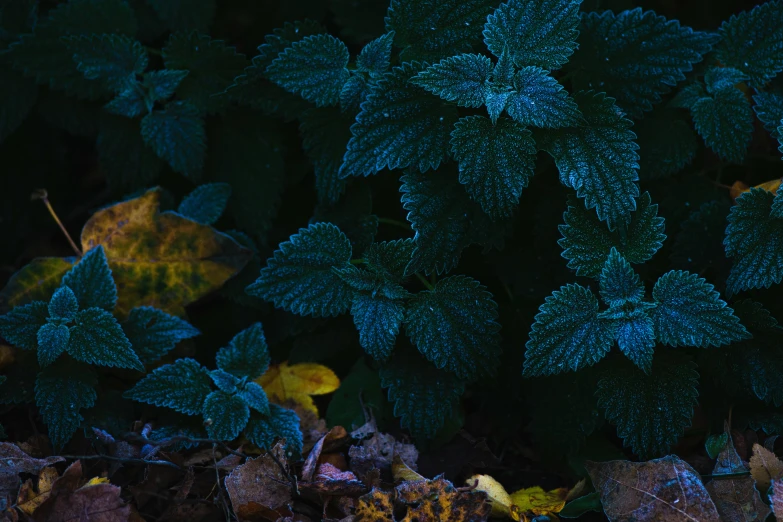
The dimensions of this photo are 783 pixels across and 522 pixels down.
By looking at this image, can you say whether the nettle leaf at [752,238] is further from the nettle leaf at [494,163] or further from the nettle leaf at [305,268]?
the nettle leaf at [305,268]

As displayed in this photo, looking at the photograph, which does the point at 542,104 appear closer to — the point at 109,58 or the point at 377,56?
the point at 377,56

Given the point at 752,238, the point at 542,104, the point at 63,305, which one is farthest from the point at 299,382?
the point at 752,238

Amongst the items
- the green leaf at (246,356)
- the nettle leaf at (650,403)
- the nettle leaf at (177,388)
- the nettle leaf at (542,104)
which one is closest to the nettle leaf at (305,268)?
the green leaf at (246,356)

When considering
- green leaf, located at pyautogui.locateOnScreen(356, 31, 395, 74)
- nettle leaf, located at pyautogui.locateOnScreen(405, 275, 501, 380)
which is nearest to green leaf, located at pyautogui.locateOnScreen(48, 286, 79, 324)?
nettle leaf, located at pyautogui.locateOnScreen(405, 275, 501, 380)

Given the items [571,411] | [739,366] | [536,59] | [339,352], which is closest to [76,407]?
[339,352]

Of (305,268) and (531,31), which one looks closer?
(531,31)

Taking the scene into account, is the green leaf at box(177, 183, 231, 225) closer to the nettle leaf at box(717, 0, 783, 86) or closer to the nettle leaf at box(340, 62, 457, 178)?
the nettle leaf at box(340, 62, 457, 178)

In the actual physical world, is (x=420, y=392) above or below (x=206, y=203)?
below

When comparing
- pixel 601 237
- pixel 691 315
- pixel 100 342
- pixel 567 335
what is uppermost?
pixel 601 237

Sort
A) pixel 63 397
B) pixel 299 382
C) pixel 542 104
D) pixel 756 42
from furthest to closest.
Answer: pixel 299 382 → pixel 756 42 → pixel 63 397 → pixel 542 104
